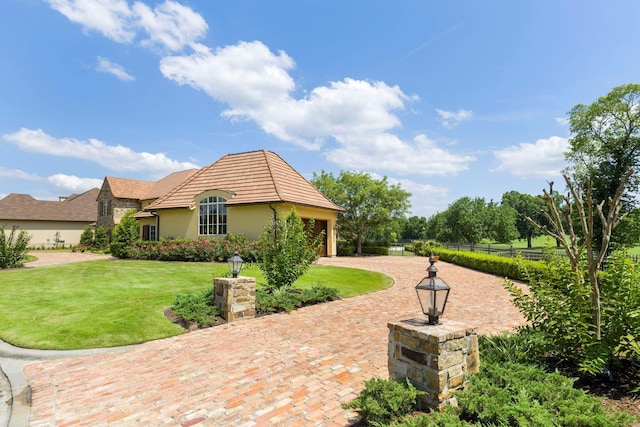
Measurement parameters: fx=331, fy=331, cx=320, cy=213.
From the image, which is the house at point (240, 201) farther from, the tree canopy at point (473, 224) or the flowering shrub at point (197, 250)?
the tree canopy at point (473, 224)

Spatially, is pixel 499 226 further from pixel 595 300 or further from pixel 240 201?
pixel 595 300

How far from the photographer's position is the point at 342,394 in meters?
4.11

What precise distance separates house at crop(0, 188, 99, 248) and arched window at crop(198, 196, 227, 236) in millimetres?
25200

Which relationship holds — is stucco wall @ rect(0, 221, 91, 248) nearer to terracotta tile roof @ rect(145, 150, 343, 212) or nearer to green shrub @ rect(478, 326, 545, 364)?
terracotta tile roof @ rect(145, 150, 343, 212)

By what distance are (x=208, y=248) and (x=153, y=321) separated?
1079cm

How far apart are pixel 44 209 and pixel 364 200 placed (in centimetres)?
3477

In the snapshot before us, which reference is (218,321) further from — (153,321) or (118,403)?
(118,403)

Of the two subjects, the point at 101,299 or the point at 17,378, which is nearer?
the point at 17,378

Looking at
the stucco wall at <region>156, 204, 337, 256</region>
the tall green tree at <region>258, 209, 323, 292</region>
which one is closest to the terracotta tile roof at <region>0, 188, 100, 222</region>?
the stucco wall at <region>156, 204, 337, 256</region>

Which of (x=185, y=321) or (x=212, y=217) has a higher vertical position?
(x=212, y=217)

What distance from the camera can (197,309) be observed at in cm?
772

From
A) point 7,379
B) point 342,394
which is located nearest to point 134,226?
point 7,379

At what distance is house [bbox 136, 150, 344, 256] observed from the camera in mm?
19280

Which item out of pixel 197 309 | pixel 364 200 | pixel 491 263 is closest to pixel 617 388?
pixel 197 309
